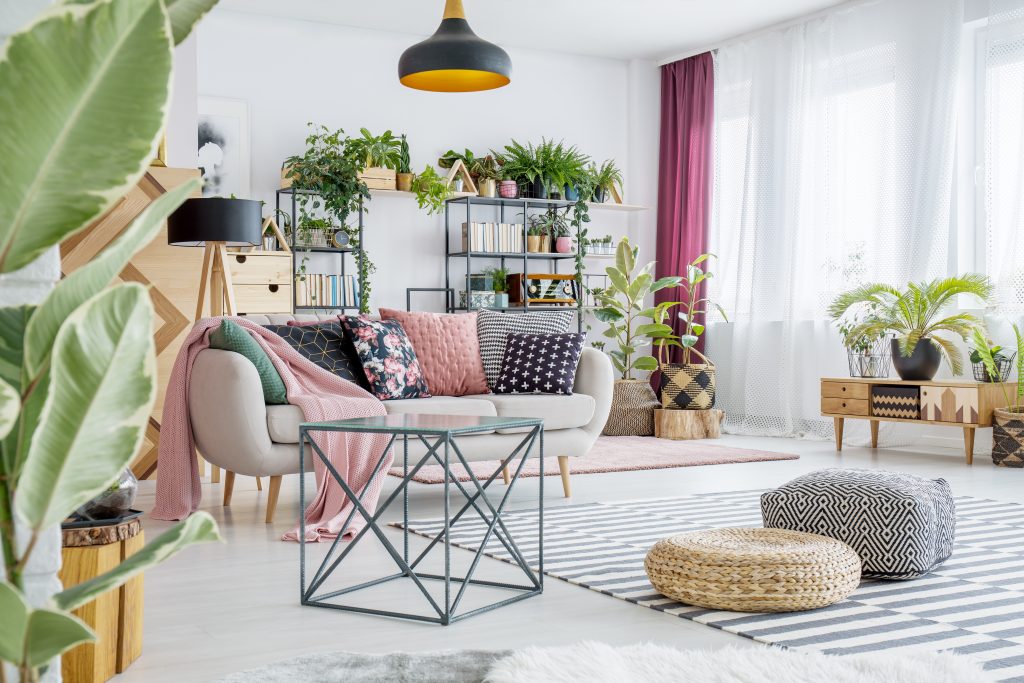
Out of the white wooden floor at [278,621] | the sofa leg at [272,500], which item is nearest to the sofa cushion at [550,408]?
the white wooden floor at [278,621]

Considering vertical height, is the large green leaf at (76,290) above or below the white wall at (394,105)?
below

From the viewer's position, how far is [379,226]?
7.46 m

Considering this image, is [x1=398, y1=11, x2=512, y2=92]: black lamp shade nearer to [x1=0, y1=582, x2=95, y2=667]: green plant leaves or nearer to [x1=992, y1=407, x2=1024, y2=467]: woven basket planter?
[x1=992, y1=407, x2=1024, y2=467]: woven basket planter

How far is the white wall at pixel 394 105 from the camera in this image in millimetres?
7020

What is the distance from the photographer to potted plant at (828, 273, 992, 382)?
587cm

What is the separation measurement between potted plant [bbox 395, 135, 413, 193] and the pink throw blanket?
3123mm

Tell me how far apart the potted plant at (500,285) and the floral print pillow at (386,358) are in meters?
3.02

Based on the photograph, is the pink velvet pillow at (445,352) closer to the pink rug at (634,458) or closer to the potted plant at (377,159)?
the pink rug at (634,458)

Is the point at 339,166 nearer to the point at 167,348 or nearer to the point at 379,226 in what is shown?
the point at 379,226

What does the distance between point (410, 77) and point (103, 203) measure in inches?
160

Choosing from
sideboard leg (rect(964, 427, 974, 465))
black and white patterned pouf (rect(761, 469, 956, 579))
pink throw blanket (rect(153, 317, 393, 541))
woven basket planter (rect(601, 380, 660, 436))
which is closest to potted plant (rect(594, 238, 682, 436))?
woven basket planter (rect(601, 380, 660, 436))

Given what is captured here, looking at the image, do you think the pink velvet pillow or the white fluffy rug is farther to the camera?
the pink velvet pillow

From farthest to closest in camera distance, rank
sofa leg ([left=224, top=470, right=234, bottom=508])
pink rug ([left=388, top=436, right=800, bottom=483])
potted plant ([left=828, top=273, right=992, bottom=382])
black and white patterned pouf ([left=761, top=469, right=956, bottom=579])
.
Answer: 1. potted plant ([left=828, top=273, right=992, bottom=382])
2. pink rug ([left=388, top=436, right=800, bottom=483])
3. sofa leg ([left=224, top=470, right=234, bottom=508])
4. black and white patterned pouf ([left=761, top=469, right=956, bottom=579])

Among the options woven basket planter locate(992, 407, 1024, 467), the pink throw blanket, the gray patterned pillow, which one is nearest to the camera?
the pink throw blanket
